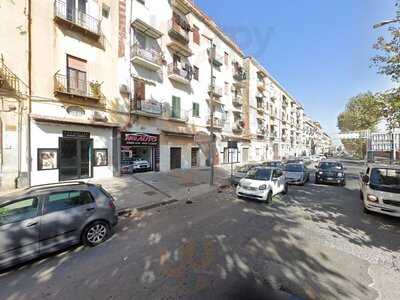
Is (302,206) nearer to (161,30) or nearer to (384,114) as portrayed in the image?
(384,114)

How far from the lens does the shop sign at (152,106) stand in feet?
53.8

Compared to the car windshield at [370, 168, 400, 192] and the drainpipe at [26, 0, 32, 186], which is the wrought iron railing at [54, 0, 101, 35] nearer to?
the drainpipe at [26, 0, 32, 186]

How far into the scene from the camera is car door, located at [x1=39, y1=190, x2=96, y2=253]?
4.68m

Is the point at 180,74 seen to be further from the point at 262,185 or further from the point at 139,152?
the point at 262,185

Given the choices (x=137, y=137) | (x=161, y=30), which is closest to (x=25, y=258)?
(x=137, y=137)

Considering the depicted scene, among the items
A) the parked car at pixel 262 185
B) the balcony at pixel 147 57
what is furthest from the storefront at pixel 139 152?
the parked car at pixel 262 185

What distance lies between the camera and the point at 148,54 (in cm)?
1700

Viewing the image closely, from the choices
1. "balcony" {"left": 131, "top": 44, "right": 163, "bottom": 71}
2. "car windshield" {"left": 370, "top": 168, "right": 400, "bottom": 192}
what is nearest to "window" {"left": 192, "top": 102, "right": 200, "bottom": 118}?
"balcony" {"left": 131, "top": 44, "right": 163, "bottom": 71}

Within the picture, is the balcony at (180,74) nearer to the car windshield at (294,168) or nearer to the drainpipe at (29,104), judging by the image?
the drainpipe at (29,104)

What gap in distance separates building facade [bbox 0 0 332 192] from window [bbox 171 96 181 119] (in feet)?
0.30

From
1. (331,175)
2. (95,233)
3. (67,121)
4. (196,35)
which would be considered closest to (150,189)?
(67,121)

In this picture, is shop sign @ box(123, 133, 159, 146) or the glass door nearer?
the glass door

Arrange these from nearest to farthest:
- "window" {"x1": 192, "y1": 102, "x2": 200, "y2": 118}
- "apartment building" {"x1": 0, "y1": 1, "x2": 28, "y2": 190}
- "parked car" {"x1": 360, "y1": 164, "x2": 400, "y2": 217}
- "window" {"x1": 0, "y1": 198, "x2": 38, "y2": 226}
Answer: "window" {"x1": 0, "y1": 198, "x2": 38, "y2": 226}, "parked car" {"x1": 360, "y1": 164, "x2": 400, "y2": 217}, "apartment building" {"x1": 0, "y1": 1, "x2": 28, "y2": 190}, "window" {"x1": 192, "y1": 102, "x2": 200, "y2": 118}

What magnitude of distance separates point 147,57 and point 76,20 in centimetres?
513
